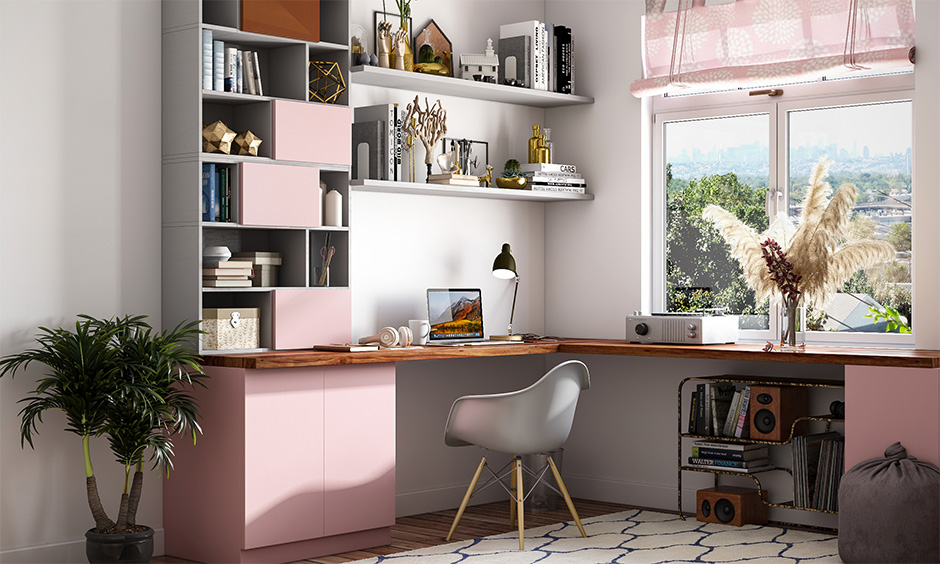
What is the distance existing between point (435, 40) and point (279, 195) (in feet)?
4.38

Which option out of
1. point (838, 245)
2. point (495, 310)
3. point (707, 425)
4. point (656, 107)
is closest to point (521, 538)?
point (707, 425)

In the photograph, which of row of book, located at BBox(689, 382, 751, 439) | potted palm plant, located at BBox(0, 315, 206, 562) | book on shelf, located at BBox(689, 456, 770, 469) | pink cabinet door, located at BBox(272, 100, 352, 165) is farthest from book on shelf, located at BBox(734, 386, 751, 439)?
potted palm plant, located at BBox(0, 315, 206, 562)

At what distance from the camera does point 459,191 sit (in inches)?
201

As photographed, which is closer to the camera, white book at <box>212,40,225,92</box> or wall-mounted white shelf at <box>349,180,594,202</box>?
white book at <box>212,40,225,92</box>

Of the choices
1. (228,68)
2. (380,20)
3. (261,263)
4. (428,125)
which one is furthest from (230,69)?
(428,125)

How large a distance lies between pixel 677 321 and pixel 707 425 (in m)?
0.49

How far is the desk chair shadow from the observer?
4.33 m

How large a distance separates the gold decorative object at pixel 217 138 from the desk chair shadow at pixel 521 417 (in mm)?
1358

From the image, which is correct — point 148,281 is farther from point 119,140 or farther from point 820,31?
point 820,31

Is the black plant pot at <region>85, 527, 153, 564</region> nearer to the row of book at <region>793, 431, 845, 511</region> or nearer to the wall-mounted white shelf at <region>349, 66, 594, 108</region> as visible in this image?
the wall-mounted white shelf at <region>349, 66, 594, 108</region>

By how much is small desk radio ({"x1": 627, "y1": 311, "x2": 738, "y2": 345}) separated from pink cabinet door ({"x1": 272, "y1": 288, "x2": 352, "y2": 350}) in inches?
53.1

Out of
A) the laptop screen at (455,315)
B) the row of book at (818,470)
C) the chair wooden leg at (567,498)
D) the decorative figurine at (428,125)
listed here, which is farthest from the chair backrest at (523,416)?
the decorative figurine at (428,125)

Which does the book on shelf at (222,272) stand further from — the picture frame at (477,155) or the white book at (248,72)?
the picture frame at (477,155)

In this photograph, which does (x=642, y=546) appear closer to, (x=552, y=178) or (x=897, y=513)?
(x=897, y=513)
